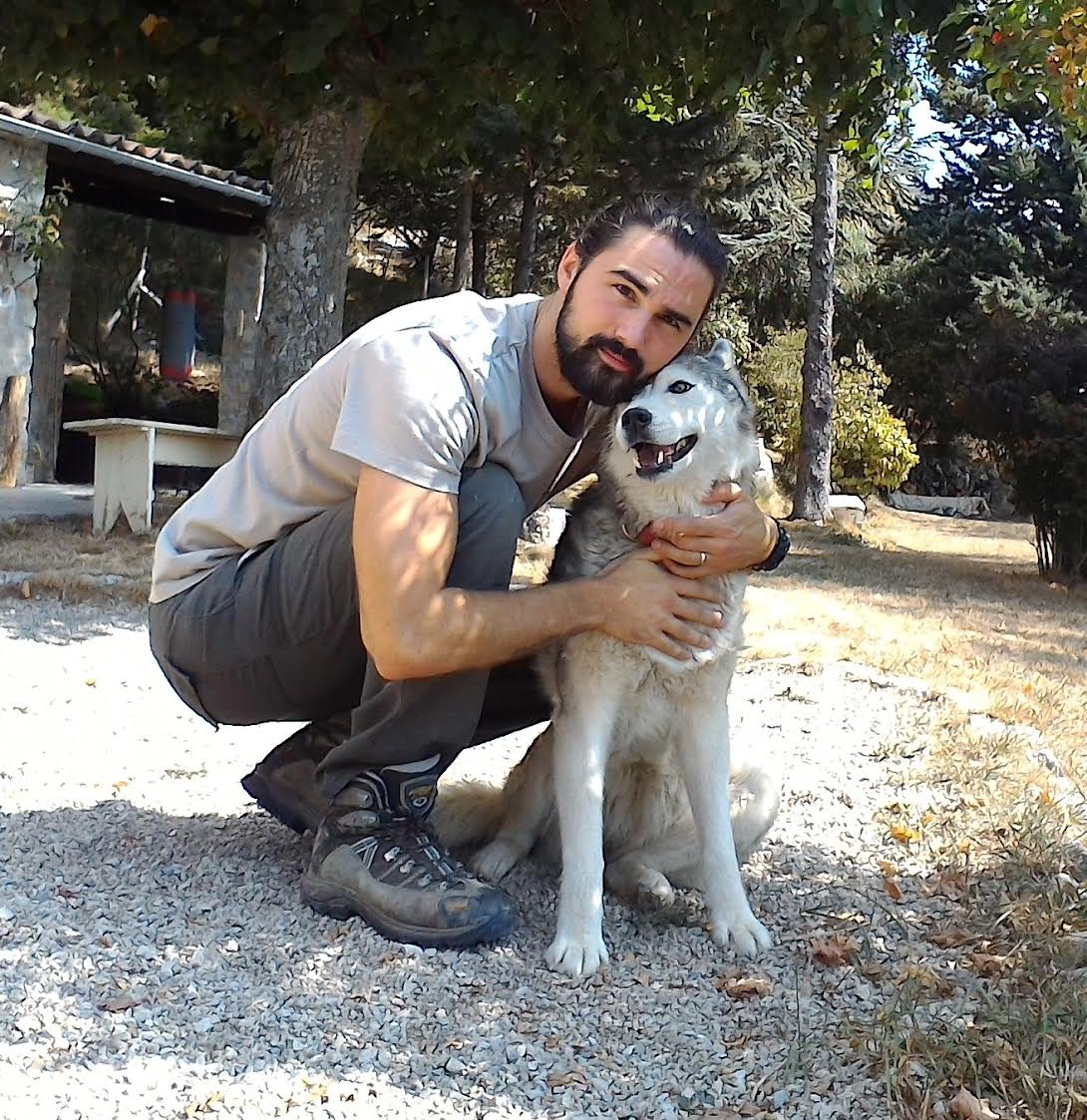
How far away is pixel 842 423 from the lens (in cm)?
1405

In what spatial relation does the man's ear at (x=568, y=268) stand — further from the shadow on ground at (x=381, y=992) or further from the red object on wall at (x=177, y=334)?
the red object on wall at (x=177, y=334)

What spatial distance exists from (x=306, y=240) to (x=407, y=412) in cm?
455

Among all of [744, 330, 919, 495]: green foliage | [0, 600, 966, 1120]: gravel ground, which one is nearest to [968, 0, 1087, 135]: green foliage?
[0, 600, 966, 1120]: gravel ground

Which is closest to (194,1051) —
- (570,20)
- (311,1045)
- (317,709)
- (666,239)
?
(311,1045)

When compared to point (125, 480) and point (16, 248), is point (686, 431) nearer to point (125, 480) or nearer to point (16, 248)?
point (125, 480)

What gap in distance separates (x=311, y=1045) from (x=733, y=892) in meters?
0.88

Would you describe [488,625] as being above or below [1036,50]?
below

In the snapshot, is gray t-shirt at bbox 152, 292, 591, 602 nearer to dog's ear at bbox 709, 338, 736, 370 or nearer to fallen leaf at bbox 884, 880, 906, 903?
dog's ear at bbox 709, 338, 736, 370

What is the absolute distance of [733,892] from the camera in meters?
2.21

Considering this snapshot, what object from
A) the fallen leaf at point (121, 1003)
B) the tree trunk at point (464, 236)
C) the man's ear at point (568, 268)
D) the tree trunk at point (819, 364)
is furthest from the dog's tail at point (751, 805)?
the tree trunk at point (464, 236)

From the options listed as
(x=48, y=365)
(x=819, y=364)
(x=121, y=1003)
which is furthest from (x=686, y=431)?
(x=48, y=365)

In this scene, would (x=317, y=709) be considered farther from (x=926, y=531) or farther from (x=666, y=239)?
(x=926, y=531)

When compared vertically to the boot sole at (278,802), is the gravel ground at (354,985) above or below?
below

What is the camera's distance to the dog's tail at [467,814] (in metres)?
2.53
